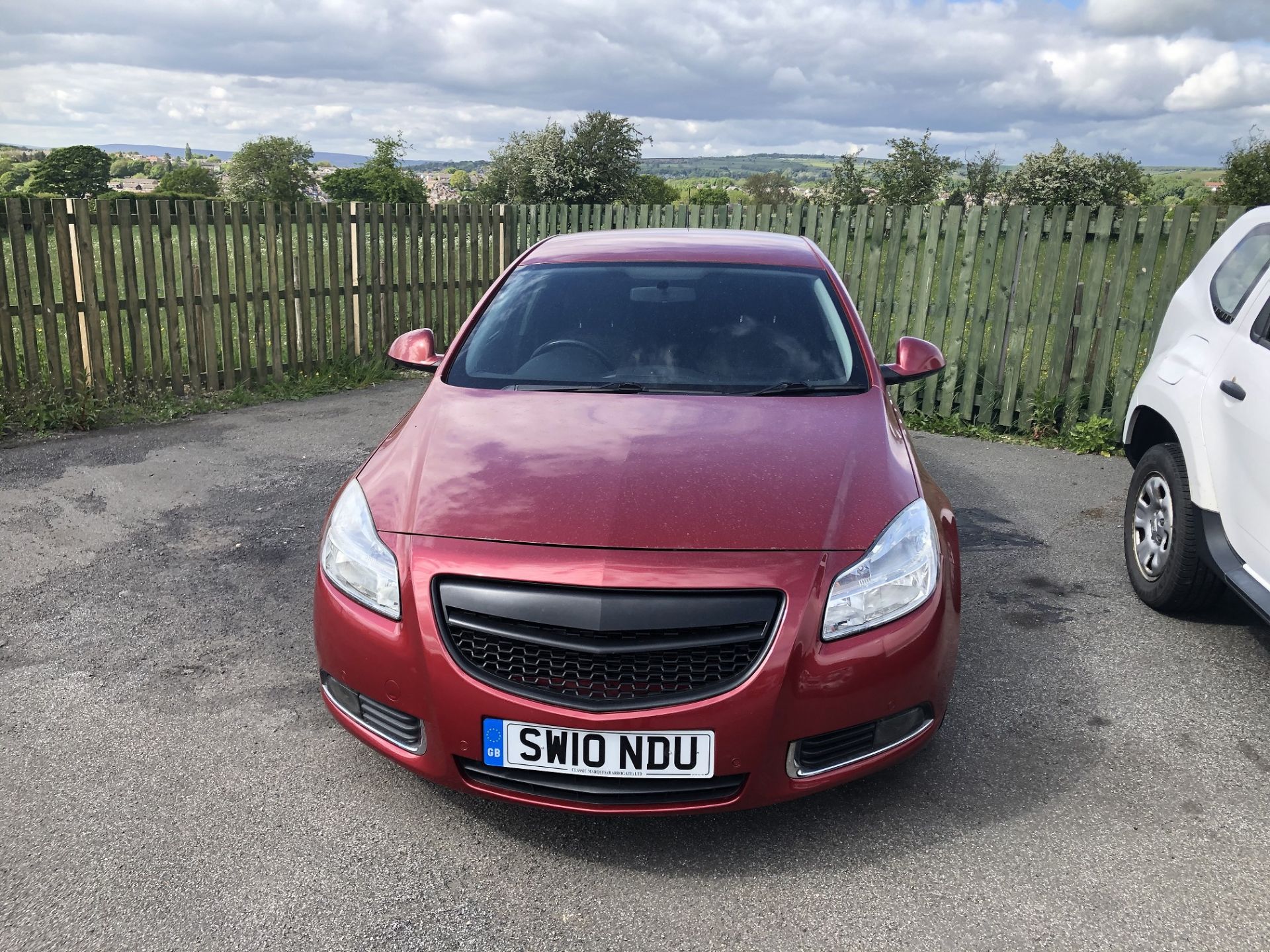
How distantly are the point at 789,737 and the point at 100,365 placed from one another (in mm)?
7196

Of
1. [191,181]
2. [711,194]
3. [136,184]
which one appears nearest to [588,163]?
[711,194]

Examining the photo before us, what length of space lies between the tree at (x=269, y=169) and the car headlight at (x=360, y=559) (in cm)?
7220

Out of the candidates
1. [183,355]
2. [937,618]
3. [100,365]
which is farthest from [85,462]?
[937,618]

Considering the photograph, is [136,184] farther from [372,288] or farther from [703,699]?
[703,699]

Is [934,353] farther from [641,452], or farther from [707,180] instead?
[707,180]

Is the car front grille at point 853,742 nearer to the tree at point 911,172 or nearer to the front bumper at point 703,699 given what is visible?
the front bumper at point 703,699

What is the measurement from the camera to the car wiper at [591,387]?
132 inches

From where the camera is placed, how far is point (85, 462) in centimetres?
617

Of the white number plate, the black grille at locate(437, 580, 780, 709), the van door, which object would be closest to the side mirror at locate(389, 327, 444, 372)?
the black grille at locate(437, 580, 780, 709)

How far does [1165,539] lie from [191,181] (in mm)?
81904

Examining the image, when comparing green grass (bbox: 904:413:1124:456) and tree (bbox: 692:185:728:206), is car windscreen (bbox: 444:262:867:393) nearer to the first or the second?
green grass (bbox: 904:413:1124:456)

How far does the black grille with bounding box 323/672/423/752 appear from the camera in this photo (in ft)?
8.13

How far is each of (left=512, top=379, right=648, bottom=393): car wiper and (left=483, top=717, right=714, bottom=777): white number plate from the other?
138 cm

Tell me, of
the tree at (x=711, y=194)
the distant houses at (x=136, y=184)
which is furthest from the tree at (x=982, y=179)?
the distant houses at (x=136, y=184)
